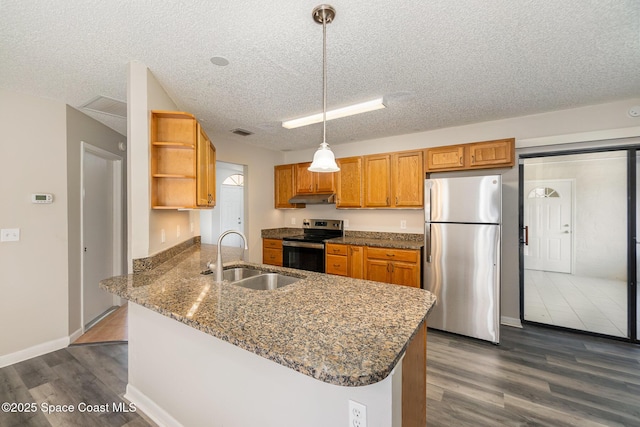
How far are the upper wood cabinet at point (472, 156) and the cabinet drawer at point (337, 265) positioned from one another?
170cm

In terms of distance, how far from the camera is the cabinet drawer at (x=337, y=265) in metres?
3.70

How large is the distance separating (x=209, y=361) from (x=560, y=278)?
13.1 ft

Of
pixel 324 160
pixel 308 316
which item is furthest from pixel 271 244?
pixel 308 316

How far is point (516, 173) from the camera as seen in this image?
3.23 m

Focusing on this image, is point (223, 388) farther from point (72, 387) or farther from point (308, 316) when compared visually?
point (72, 387)

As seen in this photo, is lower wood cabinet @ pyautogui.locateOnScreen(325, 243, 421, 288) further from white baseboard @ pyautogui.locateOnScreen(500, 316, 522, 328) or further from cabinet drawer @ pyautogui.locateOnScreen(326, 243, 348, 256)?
white baseboard @ pyautogui.locateOnScreen(500, 316, 522, 328)

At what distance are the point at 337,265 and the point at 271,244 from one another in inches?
53.1

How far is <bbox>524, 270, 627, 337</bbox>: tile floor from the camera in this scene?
2896 millimetres

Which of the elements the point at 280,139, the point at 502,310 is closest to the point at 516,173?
the point at 502,310

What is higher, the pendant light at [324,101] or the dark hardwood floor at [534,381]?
the pendant light at [324,101]

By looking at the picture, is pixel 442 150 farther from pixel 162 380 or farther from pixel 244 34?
pixel 162 380

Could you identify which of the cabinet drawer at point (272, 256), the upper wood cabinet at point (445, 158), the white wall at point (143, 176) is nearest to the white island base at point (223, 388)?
the white wall at point (143, 176)

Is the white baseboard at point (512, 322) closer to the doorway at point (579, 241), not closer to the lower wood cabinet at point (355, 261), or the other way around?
the doorway at point (579, 241)

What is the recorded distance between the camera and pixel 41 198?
8.32ft
